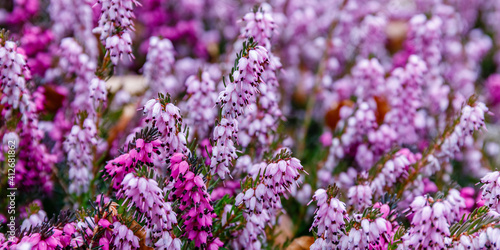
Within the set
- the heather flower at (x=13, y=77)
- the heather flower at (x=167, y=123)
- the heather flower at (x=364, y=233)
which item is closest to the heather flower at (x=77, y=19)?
the heather flower at (x=13, y=77)

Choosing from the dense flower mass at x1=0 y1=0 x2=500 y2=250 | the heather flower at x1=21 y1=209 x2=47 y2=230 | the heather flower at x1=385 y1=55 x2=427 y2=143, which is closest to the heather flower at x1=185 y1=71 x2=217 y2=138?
the dense flower mass at x1=0 y1=0 x2=500 y2=250

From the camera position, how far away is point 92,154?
3.29 meters

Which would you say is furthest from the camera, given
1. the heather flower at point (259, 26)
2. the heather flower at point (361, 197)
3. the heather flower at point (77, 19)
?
the heather flower at point (77, 19)

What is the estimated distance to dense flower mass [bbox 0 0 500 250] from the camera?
2238 mm

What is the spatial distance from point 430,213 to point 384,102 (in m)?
2.05

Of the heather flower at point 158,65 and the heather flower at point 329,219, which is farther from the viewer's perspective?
the heather flower at point 158,65

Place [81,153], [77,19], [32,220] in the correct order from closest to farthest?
[32,220], [81,153], [77,19]

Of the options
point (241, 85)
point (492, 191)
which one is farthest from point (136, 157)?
point (492, 191)

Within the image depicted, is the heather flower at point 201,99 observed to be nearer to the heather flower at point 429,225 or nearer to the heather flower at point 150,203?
the heather flower at point 150,203

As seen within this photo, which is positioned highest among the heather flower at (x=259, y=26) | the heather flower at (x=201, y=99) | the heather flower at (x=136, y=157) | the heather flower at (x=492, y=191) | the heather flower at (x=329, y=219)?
the heather flower at (x=259, y=26)

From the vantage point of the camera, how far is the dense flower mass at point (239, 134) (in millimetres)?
2238

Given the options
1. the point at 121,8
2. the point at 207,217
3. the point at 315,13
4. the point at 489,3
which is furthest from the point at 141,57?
the point at 489,3

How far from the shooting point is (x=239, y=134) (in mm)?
3090

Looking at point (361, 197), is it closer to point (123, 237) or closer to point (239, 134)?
point (239, 134)
